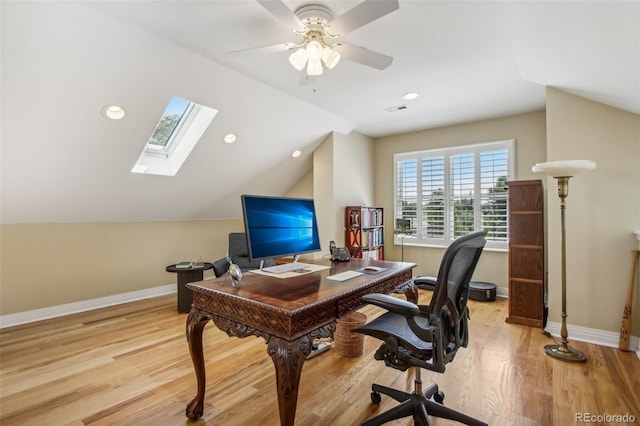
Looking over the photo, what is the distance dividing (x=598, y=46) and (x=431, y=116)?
7.56 feet

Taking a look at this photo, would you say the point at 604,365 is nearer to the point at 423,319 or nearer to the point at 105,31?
the point at 423,319

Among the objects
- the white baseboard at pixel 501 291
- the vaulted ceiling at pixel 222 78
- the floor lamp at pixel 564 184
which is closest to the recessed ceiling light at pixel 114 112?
the vaulted ceiling at pixel 222 78

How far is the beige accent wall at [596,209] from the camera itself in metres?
2.80

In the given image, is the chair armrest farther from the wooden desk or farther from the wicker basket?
the wicker basket

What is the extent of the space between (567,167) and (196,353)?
3.01m

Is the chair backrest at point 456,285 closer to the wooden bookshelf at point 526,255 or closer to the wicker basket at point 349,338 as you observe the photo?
the wicker basket at point 349,338

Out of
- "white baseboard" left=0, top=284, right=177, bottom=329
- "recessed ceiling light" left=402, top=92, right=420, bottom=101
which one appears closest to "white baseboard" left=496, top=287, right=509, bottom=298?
"recessed ceiling light" left=402, top=92, right=420, bottom=101

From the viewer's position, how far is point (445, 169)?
4.82 m

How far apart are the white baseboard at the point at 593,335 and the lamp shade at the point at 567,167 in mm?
1510

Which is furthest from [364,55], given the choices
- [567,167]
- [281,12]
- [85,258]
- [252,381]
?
[85,258]

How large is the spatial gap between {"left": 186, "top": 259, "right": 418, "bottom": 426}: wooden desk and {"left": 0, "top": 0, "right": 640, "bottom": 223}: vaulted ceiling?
160 cm

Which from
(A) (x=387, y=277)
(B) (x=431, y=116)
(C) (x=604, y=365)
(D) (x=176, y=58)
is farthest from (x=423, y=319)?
(B) (x=431, y=116)

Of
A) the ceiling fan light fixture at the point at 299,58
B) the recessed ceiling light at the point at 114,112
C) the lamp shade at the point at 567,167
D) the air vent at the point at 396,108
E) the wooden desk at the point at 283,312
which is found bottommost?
the wooden desk at the point at 283,312

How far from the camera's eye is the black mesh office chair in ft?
4.79
